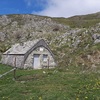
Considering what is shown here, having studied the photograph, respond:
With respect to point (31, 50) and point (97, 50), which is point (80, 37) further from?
point (31, 50)

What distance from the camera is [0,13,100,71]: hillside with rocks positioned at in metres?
45.5

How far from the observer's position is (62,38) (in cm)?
6619

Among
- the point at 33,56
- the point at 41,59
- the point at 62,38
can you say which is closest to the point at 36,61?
the point at 41,59

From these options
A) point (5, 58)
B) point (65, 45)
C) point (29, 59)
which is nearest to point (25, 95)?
point (29, 59)

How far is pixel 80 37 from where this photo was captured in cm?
5997

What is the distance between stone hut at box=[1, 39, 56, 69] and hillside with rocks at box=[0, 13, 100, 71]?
2824mm

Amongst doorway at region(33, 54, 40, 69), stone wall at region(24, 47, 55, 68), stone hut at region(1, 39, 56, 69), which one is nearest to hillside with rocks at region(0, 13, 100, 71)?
stone wall at region(24, 47, 55, 68)

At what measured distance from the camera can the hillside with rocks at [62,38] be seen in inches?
1791

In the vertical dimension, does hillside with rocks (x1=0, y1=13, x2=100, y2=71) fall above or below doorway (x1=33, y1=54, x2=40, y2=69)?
above

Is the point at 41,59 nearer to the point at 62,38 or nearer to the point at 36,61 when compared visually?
the point at 36,61

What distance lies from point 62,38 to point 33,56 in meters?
21.5

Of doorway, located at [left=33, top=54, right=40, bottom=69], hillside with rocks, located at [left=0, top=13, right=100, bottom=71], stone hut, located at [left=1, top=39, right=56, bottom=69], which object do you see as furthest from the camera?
doorway, located at [left=33, top=54, right=40, bottom=69]

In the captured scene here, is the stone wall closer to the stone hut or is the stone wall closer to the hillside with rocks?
the stone hut

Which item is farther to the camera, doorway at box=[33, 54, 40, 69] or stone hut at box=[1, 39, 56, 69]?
doorway at box=[33, 54, 40, 69]
